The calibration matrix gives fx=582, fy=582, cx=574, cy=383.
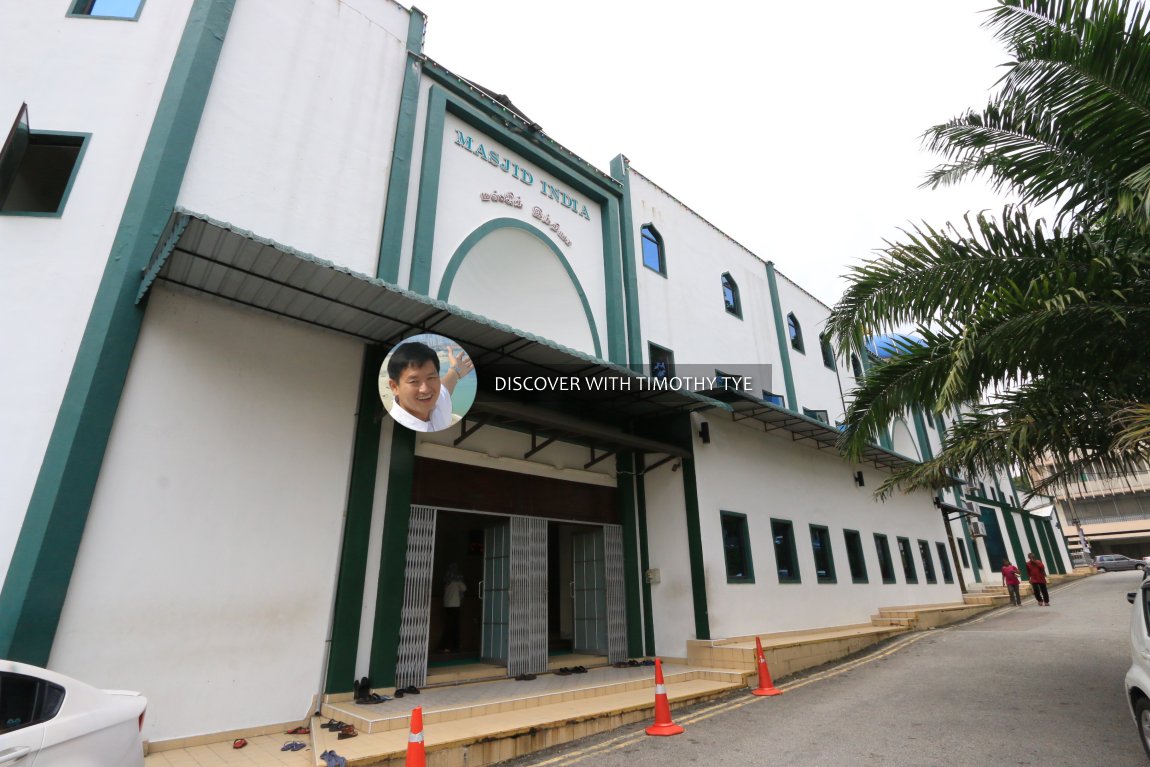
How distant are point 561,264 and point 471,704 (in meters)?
8.57

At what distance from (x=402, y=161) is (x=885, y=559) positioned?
18.7m

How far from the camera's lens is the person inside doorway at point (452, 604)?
12299mm

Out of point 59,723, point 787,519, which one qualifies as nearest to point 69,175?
point 59,723

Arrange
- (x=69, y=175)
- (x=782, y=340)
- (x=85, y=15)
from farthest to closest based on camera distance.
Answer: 1. (x=782, y=340)
2. (x=85, y=15)
3. (x=69, y=175)

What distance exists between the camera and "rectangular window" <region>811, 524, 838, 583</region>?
1594 centimetres

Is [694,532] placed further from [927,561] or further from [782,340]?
[927,561]

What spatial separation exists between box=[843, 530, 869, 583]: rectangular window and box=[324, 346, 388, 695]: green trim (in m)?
14.3

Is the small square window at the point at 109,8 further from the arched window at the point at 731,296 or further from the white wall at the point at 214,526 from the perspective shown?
the arched window at the point at 731,296

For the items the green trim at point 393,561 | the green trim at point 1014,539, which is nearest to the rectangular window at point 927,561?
the green trim at point 1014,539

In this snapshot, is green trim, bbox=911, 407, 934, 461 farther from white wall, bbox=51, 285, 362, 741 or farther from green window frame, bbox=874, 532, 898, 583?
white wall, bbox=51, 285, 362, 741

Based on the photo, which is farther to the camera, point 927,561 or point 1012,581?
point 927,561

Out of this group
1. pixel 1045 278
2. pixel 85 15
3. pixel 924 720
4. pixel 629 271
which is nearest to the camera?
pixel 1045 278

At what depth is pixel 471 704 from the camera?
7520 mm

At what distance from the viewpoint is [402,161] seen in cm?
1008
